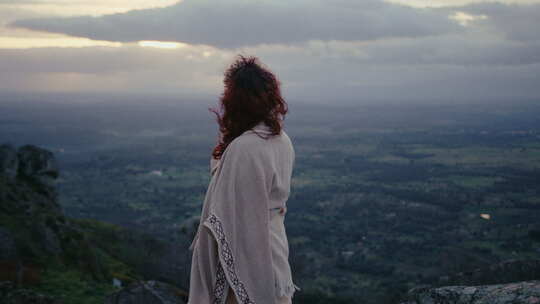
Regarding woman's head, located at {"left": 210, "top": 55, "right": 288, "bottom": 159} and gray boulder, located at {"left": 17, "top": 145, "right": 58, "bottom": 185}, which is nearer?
woman's head, located at {"left": 210, "top": 55, "right": 288, "bottom": 159}

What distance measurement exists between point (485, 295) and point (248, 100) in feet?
6.74

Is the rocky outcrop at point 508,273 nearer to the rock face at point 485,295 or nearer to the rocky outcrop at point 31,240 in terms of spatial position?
the rock face at point 485,295

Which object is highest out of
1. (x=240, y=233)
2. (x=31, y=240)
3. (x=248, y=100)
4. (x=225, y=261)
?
(x=248, y=100)

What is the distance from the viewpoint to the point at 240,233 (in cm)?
285

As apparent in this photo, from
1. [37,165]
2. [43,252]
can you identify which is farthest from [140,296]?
[37,165]

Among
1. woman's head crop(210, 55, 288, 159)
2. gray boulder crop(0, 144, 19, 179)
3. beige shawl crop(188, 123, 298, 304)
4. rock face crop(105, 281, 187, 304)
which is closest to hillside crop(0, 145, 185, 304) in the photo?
gray boulder crop(0, 144, 19, 179)

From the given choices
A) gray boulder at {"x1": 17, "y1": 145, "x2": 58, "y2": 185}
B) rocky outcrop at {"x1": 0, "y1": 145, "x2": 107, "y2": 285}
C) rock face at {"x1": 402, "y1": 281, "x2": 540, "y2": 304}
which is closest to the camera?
rock face at {"x1": 402, "y1": 281, "x2": 540, "y2": 304}

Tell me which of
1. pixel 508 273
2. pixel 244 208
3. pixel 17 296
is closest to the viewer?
pixel 244 208

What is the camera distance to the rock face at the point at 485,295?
116 inches

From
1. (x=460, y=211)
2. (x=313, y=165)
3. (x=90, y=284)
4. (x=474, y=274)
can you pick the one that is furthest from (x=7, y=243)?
(x=313, y=165)

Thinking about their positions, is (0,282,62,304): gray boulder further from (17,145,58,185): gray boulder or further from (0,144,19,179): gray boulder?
(17,145,58,185): gray boulder

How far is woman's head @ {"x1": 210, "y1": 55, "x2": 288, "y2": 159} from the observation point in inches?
112

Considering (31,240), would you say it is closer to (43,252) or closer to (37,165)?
(43,252)

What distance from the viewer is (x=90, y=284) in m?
8.72
